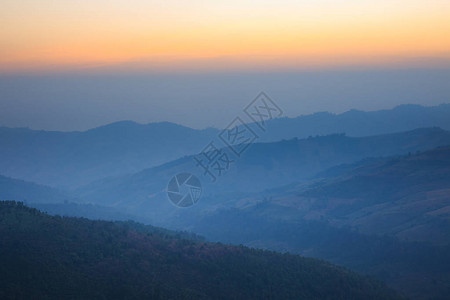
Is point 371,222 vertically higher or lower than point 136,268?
lower

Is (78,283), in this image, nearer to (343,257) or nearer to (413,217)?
(343,257)

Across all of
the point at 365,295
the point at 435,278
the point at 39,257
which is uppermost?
the point at 39,257

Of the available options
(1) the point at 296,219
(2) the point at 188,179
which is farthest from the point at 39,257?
(2) the point at 188,179

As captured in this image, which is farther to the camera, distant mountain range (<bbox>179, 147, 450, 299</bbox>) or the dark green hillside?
distant mountain range (<bbox>179, 147, 450, 299</bbox>)

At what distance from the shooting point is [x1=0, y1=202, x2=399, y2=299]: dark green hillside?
3500 cm

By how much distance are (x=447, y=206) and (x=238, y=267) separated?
5774 cm

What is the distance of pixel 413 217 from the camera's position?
293 feet

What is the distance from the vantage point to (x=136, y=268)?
41438mm

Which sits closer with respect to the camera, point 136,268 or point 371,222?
point 136,268

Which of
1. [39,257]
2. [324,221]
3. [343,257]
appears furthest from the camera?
[324,221]

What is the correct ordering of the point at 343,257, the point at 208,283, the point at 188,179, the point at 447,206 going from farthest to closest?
the point at 188,179, the point at 447,206, the point at 343,257, the point at 208,283

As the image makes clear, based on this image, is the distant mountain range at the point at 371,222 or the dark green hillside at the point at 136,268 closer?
the dark green hillside at the point at 136,268

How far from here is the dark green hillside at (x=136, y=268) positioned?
35000 millimetres

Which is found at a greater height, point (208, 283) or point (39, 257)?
point (39, 257)
